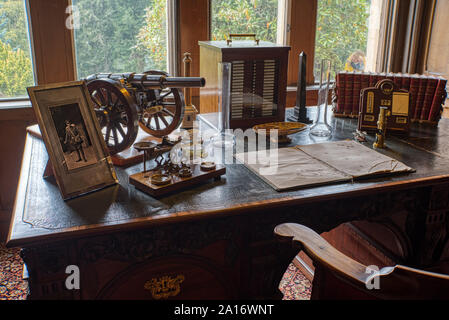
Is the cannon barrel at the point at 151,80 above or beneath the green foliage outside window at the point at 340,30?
beneath

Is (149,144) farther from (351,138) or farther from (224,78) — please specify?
(351,138)

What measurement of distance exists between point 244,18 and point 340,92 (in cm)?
119

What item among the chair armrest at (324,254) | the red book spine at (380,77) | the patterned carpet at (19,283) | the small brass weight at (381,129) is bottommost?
the patterned carpet at (19,283)

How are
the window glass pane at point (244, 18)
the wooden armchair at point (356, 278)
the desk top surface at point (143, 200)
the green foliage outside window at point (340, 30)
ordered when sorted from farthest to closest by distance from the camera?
the green foliage outside window at point (340, 30) < the window glass pane at point (244, 18) < the desk top surface at point (143, 200) < the wooden armchair at point (356, 278)

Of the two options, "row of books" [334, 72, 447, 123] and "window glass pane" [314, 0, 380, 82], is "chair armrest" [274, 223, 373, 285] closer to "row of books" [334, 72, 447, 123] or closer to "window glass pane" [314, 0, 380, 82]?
"row of books" [334, 72, 447, 123]

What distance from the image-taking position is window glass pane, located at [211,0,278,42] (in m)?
3.11

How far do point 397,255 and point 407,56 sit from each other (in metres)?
2.29

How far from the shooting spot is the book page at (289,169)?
1491 mm

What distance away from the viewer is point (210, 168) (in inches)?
59.1

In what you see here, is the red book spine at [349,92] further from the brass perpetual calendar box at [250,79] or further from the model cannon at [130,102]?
the model cannon at [130,102]

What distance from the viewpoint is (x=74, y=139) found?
140 centimetres

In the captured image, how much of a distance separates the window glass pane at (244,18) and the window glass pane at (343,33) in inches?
16.3

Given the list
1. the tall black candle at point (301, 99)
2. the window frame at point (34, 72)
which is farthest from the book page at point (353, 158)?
the window frame at point (34, 72)

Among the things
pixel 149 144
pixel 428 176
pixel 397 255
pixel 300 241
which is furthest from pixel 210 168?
pixel 397 255
